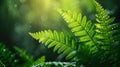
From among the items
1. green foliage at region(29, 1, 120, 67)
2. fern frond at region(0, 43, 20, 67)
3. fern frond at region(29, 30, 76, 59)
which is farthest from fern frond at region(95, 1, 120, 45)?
fern frond at region(0, 43, 20, 67)

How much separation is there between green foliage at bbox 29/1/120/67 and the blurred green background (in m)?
1.13

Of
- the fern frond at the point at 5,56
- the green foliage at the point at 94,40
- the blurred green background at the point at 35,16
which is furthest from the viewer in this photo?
the blurred green background at the point at 35,16

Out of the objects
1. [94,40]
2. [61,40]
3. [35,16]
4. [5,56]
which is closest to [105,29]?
[94,40]

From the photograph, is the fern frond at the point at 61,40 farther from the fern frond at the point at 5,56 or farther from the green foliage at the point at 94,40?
the fern frond at the point at 5,56

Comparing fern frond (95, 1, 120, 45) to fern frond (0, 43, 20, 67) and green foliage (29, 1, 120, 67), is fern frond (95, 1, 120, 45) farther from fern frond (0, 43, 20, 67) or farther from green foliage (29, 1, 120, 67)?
fern frond (0, 43, 20, 67)

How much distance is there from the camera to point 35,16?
3.14 m

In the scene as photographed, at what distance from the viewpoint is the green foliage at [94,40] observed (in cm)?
130

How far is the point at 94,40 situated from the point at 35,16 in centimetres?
183

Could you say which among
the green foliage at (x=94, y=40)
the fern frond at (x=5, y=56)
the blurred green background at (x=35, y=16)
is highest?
the blurred green background at (x=35, y=16)

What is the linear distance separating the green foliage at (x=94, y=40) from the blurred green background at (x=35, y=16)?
1.13 meters

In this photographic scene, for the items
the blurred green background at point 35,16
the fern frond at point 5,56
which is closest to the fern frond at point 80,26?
the fern frond at point 5,56

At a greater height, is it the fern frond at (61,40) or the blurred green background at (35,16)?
the blurred green background at (35,16)

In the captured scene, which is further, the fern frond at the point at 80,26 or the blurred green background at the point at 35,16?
the blurred green background at the point at 35,16

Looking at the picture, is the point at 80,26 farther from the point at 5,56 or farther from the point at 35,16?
the point at 35,16
